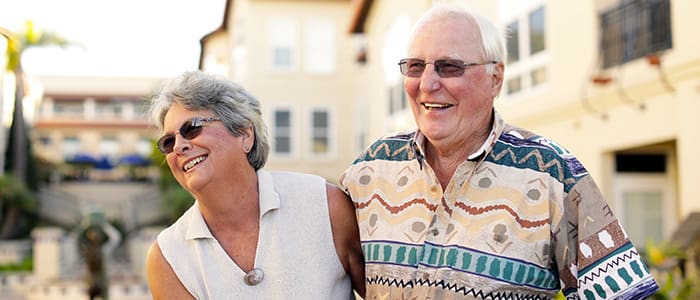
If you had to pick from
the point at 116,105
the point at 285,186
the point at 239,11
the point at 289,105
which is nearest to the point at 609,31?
the point at 285,186

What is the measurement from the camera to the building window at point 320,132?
2847 cm

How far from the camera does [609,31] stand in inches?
444

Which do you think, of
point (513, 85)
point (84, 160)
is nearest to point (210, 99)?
point (513, 85)

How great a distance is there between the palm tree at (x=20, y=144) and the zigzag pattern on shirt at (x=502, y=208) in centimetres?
2930

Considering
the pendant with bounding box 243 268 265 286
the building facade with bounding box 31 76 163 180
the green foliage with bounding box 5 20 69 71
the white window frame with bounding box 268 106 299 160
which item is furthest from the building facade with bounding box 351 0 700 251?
the building facade with bounding box 31 76 163 180

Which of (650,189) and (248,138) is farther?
(650,189)

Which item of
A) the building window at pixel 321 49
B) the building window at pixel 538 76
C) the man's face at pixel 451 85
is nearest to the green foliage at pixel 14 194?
the building window at pixel 321 49

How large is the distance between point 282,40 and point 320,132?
125 inches

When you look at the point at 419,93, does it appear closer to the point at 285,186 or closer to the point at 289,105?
the point at 285,186

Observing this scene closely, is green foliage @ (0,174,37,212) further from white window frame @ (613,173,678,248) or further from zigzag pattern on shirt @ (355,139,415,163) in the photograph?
zigzag pattern on shirt @ (355,139,415,163)

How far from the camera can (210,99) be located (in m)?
2.92

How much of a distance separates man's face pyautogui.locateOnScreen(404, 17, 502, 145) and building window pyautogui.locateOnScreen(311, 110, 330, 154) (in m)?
25.6

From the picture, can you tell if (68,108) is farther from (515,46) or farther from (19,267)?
(515,46)

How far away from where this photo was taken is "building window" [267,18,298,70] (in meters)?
27.9
